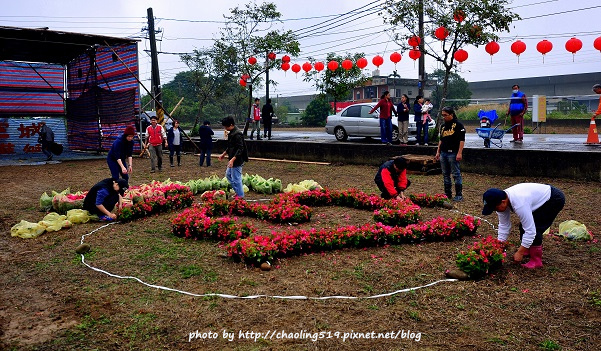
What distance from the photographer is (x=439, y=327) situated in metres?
4.48

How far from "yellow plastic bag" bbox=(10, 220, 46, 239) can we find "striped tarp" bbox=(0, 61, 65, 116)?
1679cm

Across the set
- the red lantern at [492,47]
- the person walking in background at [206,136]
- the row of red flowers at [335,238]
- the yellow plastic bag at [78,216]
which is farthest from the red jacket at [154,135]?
the red lantern at [492,47]

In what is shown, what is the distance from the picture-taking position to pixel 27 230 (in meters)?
8.09

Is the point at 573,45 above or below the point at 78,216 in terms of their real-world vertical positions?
above

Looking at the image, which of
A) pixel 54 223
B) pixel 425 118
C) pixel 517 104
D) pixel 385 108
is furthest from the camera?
pixel 385 108

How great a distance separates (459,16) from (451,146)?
26.3 feet

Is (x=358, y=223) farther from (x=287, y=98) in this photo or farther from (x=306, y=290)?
(x=287, y=98)

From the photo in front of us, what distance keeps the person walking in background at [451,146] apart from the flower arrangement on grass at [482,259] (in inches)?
161

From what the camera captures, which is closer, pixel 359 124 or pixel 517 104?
pixel 517 104

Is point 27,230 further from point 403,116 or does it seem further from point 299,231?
point 403,116

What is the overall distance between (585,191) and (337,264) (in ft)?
23.9

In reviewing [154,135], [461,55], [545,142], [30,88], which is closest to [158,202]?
[154,135]

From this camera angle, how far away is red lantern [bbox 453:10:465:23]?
1619cm

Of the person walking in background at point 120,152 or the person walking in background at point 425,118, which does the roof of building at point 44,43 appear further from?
the person walking in background at point 425,118
